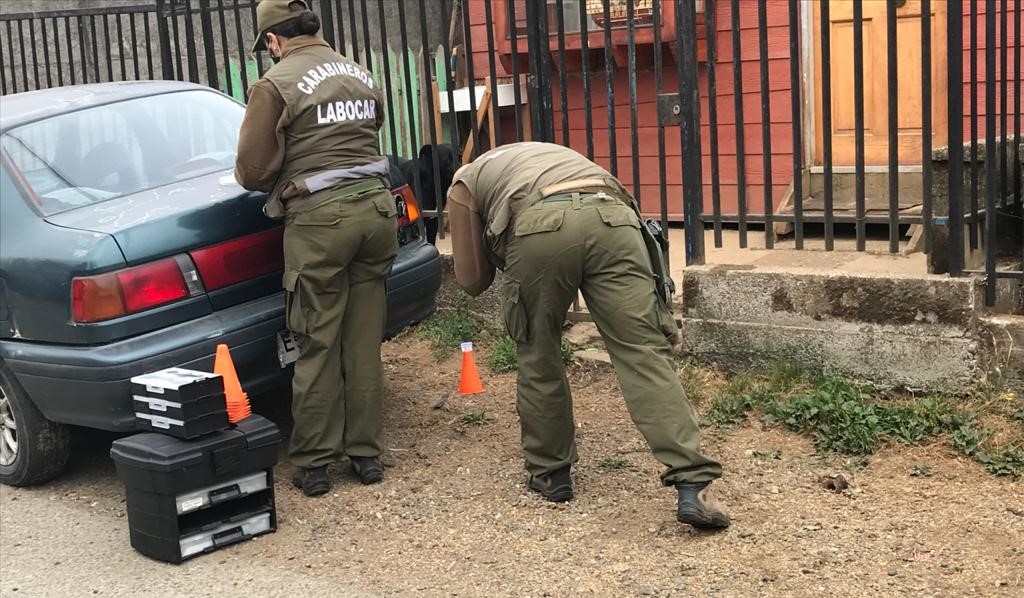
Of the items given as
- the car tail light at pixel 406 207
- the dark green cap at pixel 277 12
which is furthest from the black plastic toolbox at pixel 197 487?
the dark green cap at pixel 277 12

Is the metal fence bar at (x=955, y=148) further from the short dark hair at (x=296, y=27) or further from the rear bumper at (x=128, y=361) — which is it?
the rear bumper at (x=128, y=361)

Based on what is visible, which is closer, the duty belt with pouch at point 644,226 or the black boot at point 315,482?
the duty belt with pouch at point 644,226

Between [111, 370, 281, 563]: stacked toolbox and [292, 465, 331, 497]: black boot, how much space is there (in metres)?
0.33

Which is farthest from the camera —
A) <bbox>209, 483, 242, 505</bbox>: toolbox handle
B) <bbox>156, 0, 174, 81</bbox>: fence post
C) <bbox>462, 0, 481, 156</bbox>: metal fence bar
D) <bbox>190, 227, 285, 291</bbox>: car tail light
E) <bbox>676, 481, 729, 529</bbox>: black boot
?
<bbox>156, 0, 174, 81</bbox>: fence post

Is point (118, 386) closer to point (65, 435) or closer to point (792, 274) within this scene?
point (65, 435)

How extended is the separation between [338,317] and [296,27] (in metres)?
1.21

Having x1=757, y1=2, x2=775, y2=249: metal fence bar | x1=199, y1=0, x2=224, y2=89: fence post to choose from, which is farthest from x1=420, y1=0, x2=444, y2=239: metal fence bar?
x1=757, y1=2, x2=775, y2=249: metal fence bar

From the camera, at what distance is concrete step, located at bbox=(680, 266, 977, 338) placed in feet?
16.0

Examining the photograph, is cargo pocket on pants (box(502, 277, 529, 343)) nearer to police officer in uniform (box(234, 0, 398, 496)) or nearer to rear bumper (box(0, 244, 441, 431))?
police officer in uniform (box(234, 0, 398, 496))

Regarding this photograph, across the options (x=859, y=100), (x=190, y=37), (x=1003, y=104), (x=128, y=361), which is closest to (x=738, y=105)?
(x=859, y=100)

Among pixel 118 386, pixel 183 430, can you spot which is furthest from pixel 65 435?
pixel 183 430

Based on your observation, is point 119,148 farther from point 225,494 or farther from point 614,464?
point 614,464

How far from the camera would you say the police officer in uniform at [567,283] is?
159 inches

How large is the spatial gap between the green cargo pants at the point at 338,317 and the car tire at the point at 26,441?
110 cm
